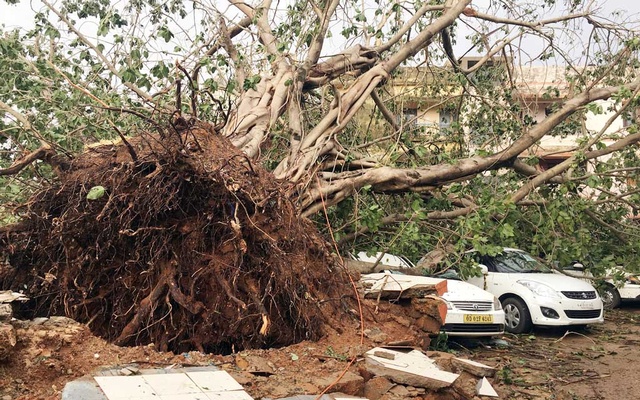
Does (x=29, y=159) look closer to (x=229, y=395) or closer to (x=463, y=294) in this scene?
(x=229, y=395)

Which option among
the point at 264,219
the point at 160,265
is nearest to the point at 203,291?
the point at 160,265

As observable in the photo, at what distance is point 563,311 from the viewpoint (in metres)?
10.4

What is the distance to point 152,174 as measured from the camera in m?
5.57

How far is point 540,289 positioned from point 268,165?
506 cm

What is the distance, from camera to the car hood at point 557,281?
10.7m

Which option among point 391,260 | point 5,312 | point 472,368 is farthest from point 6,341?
point 391,260

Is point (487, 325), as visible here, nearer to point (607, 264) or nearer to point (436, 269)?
point (436, 269)

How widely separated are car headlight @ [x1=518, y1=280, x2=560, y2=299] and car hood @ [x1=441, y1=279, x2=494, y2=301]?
5.29 ft

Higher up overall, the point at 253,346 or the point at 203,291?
the point at 203,291

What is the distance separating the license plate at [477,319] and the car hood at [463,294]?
244mm

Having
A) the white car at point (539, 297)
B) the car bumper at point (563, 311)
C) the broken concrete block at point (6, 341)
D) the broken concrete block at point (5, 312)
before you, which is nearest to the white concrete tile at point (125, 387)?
the broken concrete block at point (6, 341)

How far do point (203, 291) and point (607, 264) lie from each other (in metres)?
7.21

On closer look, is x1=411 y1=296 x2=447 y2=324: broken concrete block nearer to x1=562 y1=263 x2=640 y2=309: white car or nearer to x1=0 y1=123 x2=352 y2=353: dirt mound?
x1=0 y1=123 x2=352 y2=353: dirt mound

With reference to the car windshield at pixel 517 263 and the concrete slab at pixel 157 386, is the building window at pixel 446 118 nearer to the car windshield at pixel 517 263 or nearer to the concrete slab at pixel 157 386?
the car windshield at pixel 517 263
